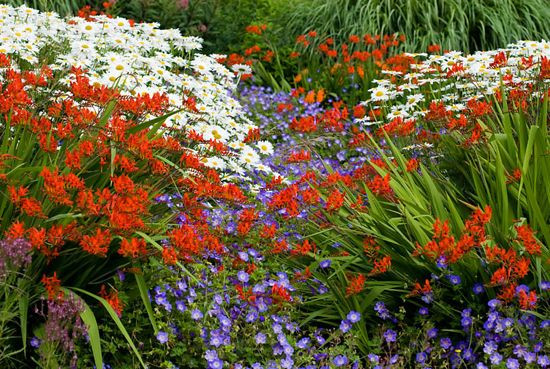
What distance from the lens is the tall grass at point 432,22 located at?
8.29 m

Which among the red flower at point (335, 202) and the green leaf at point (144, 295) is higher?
the red flower at point (335, 202)

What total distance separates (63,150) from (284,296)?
1206 mm

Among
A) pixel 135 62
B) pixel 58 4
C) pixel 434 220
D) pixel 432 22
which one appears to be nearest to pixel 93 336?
pixel 434 220

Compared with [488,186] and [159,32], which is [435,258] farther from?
[159,32]

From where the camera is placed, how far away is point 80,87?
3648 mm

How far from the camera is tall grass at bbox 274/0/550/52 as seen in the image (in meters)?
8.29

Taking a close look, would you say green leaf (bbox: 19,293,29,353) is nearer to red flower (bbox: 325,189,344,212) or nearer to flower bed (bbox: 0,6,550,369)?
flower bed (bbox: 0,6,550,369)

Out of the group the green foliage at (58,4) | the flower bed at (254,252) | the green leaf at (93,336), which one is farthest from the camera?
the green foliage at (58,4)

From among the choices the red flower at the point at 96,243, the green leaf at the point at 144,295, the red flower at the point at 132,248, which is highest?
the red flower at the point at 96,243

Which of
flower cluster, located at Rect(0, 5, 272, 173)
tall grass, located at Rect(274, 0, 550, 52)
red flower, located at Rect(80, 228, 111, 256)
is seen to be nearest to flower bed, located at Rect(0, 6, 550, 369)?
red flower, located at Rect(80, 228, 111, 256)

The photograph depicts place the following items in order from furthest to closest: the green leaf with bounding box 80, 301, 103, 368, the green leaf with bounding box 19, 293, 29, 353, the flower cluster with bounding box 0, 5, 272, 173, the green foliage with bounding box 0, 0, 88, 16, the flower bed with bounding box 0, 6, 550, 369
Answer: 1. the green foliage with bounding box 0, 0, 88, 16
2. the flower cluster with bounding box 0, 5, 272, 173
3. the flower bed with bounding box 0, 6, 550, 369
4. the green leaf with bounding box 19, 293, 29, 353
5. the green leaf with bounding box 80, 301, 103, 368

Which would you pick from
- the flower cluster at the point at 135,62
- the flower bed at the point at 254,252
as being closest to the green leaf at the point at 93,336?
the flower bed at the point at 254,252

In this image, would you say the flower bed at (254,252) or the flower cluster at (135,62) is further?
the flower cluster at (135,62)

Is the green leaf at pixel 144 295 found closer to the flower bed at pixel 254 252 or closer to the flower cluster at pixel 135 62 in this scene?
the flower bed at pixel 254 252
